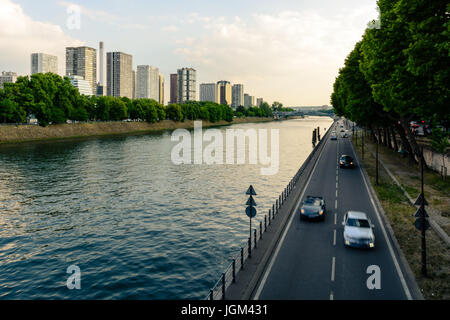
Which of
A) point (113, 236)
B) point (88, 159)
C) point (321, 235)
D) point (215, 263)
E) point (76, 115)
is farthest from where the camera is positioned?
point (76, 115)

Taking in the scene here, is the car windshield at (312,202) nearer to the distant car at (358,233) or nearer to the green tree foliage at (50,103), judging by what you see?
the distant car at (358,233)

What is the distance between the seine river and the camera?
1833 cm

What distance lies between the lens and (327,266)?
1725 cm

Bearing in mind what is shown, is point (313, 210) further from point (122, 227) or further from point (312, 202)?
point (122, 227)

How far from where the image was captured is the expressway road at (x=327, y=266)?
14539mm

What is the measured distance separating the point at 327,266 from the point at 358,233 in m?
3.72

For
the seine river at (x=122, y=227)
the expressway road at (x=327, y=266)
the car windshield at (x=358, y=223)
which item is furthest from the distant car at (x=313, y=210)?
the seine river at (x=122, y=227)

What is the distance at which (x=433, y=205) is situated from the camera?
27844 mm

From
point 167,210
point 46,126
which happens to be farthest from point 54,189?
point 46,126

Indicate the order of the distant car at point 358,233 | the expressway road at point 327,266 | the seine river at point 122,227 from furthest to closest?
the distant car at point 358,233
the seine river at point 122,227
the expressway road at point 327,266

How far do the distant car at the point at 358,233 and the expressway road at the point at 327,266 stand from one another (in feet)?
1.14

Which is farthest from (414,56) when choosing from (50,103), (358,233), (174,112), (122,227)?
(174,112)
